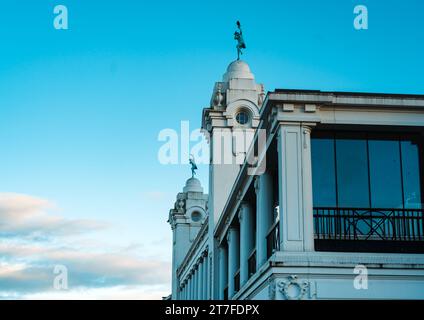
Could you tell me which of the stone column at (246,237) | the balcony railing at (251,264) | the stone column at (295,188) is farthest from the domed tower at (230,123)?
the stone column at (295,188)

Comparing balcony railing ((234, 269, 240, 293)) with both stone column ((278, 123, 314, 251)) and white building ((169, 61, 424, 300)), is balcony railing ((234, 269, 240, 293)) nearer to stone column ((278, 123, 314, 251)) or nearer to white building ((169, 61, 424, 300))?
white building ((169, 61, 424, 300))

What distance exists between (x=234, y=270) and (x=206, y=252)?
12.2 metres

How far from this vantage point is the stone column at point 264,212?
26.5m

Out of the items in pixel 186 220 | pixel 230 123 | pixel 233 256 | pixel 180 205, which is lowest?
pixel 233 256

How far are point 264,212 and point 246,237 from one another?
4323 millimetres

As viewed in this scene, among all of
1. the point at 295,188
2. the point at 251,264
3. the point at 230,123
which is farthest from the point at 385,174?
the point at 230,123

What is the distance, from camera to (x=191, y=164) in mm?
75188

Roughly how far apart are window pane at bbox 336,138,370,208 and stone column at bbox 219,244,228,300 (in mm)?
15326

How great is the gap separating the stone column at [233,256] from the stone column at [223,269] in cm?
362

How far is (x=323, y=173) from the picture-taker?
24.2 meters

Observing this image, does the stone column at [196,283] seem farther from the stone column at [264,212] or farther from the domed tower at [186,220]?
the stone column at [264,212]

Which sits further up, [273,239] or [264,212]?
[264,212]

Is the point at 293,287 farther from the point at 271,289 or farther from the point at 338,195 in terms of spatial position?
the point at 338,195
